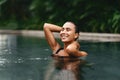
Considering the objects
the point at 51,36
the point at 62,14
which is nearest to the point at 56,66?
the point at 51,36

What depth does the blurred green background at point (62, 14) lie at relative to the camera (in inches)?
695

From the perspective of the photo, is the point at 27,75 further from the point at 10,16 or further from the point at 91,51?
the point at 10,16

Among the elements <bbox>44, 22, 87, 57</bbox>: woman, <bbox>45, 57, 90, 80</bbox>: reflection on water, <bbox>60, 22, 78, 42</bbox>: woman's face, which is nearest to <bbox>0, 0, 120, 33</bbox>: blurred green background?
<bbox>44, 22, 87, 57</bbox>: woman

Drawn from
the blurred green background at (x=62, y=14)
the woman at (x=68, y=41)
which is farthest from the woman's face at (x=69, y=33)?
the blurred green background at (x=62, y=14)

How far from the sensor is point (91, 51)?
10336 millimetres

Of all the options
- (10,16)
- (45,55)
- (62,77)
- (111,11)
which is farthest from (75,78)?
(10,16)

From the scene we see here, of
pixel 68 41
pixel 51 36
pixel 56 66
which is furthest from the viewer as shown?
pixel 51 36

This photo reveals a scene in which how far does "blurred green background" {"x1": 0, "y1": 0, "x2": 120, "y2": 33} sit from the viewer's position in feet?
57.9

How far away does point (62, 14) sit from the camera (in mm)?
19641

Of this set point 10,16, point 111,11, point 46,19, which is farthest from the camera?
point 10,16

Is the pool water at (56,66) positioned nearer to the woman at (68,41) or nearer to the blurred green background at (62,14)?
the woman at (68,41)

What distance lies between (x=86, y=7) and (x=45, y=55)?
9.11m

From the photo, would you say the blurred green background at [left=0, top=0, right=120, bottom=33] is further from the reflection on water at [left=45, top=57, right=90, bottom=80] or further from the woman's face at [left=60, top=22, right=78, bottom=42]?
the reflection on water at [left=45, top=57, right=90, bottom=80]

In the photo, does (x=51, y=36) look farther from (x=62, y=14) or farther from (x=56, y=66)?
(x=62, y=14)
